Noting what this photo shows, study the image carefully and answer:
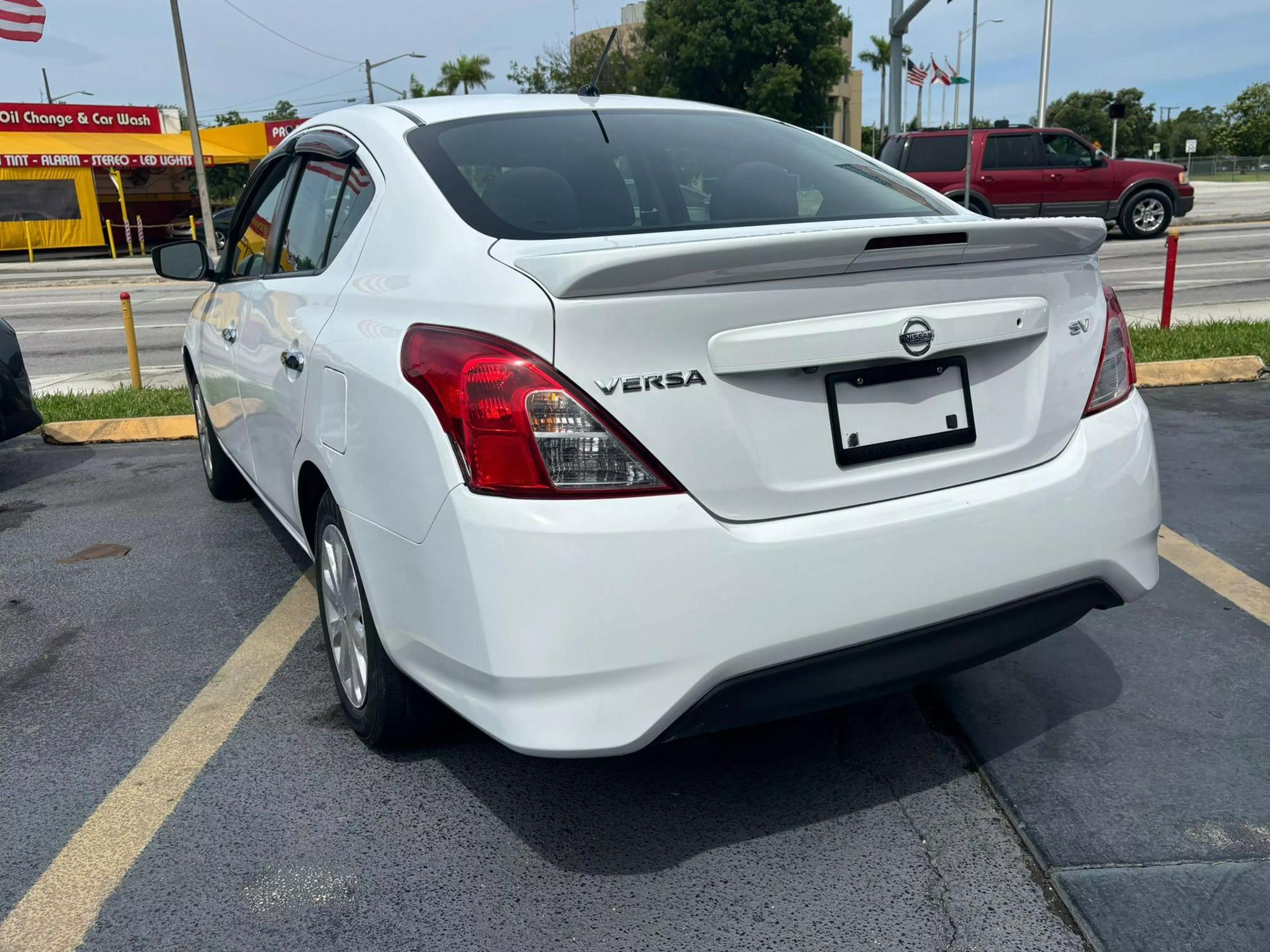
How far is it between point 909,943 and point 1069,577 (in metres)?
0.88

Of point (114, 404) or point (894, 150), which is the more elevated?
point (894, 150)

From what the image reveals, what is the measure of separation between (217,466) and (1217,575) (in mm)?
4403

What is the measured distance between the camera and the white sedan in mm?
2090

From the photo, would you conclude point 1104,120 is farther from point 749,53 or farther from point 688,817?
point 688,817

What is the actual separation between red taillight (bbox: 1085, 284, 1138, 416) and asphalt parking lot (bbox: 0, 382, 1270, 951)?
0.90m

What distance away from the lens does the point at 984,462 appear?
2418 millimetres

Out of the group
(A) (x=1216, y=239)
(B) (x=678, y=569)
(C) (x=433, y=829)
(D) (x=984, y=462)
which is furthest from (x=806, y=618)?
(A) (x=1216, y=239)

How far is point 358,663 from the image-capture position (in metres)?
2.95

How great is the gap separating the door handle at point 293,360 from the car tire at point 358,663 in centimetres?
37

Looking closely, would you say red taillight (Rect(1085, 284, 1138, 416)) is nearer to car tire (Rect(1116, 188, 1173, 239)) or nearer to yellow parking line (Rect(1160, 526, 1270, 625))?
yellow parking line (Rect(1160, 526, 1270, 625))

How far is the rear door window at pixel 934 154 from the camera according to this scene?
62.7ft

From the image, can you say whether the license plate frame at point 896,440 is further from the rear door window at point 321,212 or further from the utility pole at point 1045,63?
the utility pole at point 1045,63

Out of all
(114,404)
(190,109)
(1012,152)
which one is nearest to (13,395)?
(114,404)

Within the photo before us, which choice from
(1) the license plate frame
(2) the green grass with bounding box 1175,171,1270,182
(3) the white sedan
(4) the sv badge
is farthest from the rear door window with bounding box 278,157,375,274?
(2) the green grass with bounding box 1175,171,1270,182
